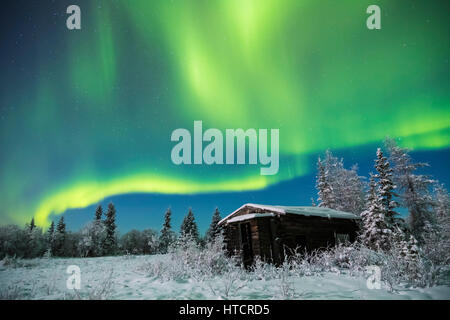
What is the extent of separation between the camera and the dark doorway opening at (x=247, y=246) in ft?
43.2

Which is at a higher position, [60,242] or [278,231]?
[278,231]

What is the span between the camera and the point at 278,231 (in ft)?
42.7

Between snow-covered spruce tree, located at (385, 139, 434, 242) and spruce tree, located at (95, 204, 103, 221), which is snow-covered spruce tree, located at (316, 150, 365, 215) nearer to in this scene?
snow-covered spruce tree, located at (385, 139, 434, 242)

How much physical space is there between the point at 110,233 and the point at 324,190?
37798 millimetres

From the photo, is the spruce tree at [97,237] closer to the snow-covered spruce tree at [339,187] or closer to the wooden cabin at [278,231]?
the wooden cabin at [278,231]

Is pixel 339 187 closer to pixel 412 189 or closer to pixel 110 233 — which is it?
pixel 412 189

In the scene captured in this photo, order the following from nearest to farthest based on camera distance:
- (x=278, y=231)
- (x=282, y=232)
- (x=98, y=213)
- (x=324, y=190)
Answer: (x=278, y=231) → (x=282, y=232) → (x=324, y=190) → (x=98, y=213)

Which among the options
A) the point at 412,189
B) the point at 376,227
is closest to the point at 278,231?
the point at 376,227

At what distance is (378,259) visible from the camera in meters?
8.69

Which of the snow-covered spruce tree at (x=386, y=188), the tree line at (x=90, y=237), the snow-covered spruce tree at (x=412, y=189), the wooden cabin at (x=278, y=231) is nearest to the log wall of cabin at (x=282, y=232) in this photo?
the wooden cabin at (x=278, y=231)

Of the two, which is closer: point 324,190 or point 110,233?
point 324,190

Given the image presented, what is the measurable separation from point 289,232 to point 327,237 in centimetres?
360

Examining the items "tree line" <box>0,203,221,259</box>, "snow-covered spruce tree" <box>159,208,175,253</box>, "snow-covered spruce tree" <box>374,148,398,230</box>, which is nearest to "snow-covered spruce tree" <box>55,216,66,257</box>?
"tree line" <box>0,203,221,259</box>
